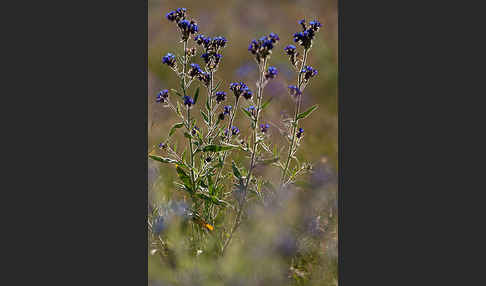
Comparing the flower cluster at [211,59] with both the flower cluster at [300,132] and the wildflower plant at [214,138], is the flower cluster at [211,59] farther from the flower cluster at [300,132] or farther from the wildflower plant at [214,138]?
the flower cluster at [300,132]

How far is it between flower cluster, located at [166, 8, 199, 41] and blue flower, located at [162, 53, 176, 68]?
163 mm

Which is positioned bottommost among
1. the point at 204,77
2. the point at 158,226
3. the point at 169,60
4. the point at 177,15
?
the point at 158,226

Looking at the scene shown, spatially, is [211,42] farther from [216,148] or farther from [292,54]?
[216,148]

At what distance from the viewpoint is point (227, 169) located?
388cm

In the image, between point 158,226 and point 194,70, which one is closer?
point 194,70

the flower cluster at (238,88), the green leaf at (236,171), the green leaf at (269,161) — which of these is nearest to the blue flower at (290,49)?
the flower cluster at (238,88)

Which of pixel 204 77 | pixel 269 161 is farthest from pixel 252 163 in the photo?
pixel 204 77

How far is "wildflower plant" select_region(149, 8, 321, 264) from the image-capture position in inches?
127

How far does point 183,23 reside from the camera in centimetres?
322

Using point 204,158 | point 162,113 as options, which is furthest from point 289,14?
point 204,158

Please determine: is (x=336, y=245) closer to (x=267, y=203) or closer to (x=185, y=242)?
(x=267, y=203)


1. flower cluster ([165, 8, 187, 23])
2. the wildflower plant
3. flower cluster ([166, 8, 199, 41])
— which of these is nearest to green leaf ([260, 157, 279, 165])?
the wildflower plant

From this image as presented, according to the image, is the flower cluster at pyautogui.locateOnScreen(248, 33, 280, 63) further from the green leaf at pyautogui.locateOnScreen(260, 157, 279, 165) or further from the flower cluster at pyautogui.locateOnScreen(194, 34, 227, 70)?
the green leaf at pyautogui.locateOnScreen(260, 157, 279, 165)

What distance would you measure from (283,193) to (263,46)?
1.21 meters
